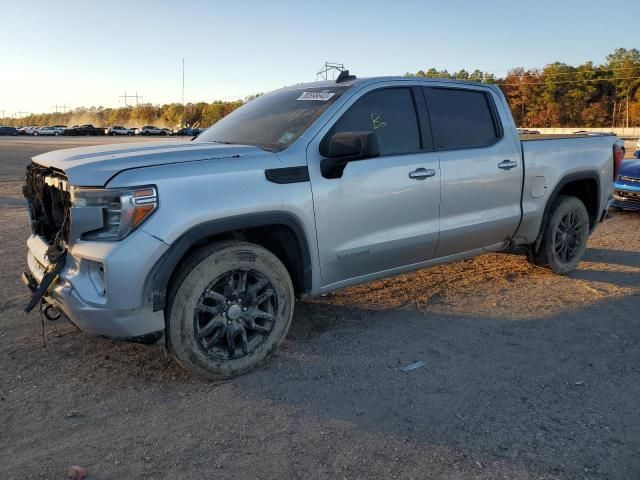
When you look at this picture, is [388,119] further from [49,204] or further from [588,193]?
[588,193]

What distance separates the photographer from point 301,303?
4.95 metres

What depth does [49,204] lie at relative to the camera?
145 inches

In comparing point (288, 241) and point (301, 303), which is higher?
point (288, 241)

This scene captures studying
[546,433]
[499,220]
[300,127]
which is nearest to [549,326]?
[499,220]

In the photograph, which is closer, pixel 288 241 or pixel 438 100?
pixel 288 241

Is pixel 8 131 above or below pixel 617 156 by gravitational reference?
above

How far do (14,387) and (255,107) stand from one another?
9.25 feet

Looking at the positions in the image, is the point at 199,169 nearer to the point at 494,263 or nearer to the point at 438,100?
the point at 438,100

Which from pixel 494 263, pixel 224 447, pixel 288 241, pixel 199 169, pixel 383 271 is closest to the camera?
pixel 224 447

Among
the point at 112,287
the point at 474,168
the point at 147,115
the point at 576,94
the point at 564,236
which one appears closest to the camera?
the point at 112,287

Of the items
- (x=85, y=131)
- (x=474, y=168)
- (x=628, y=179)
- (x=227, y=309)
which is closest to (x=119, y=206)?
(x=227, y=309)

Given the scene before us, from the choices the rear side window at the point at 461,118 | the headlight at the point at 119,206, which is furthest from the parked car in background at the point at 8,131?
the headlight at the point at 119,206

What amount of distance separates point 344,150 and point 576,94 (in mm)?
92936

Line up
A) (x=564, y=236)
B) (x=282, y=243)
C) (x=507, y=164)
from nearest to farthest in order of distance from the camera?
(x=282, y=243)
(x=507, y=164)
(x=564, y=236)
